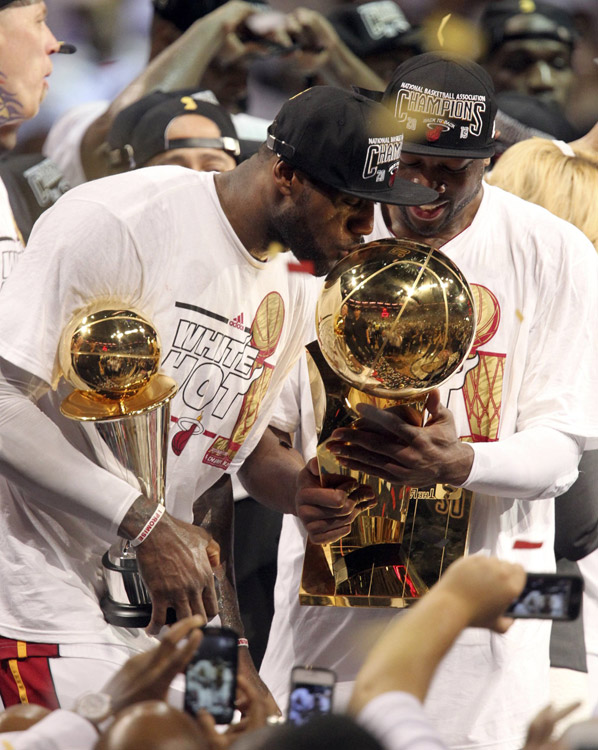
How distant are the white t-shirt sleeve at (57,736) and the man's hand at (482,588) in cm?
51

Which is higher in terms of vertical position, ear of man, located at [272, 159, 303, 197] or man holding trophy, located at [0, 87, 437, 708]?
ear of man, located at [272, 159, 303, 197]

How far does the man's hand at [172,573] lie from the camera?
2.21 meters

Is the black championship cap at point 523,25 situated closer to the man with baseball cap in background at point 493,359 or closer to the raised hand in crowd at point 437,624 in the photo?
A: the man with baseball cap in background at point 493,359

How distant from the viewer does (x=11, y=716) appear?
1663mm

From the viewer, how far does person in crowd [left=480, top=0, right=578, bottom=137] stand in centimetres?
545

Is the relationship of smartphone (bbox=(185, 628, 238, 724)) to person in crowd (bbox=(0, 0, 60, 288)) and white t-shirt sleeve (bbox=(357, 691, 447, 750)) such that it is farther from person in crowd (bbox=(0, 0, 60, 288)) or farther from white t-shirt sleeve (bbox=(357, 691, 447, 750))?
person in crowd (bbox=(0, 0, 60, 288))

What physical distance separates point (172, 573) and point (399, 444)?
494 millimetres

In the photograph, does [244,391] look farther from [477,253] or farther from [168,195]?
[477,253]

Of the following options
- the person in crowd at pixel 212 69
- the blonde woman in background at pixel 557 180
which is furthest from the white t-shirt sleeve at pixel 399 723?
the person in crowd at pixel 212 69

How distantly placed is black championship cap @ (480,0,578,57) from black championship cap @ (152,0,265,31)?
1274mm

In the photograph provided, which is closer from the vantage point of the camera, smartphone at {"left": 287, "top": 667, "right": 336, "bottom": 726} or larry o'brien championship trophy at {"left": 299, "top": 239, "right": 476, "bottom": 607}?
smartphone at {"left": 287, "top": 667, "right": 336, "bottom": 726}

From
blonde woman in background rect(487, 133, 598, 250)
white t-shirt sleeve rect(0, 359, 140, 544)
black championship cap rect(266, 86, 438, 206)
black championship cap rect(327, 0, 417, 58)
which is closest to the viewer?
white t-shirt sleeve rect(0, 359, 140, 544)

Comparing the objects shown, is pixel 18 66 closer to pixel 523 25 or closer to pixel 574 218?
pixel 574 218

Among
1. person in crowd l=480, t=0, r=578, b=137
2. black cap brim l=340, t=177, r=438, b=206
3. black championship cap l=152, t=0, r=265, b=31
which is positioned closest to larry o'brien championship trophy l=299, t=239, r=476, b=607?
black cap brim l=340, t=177, r=438, b=206
